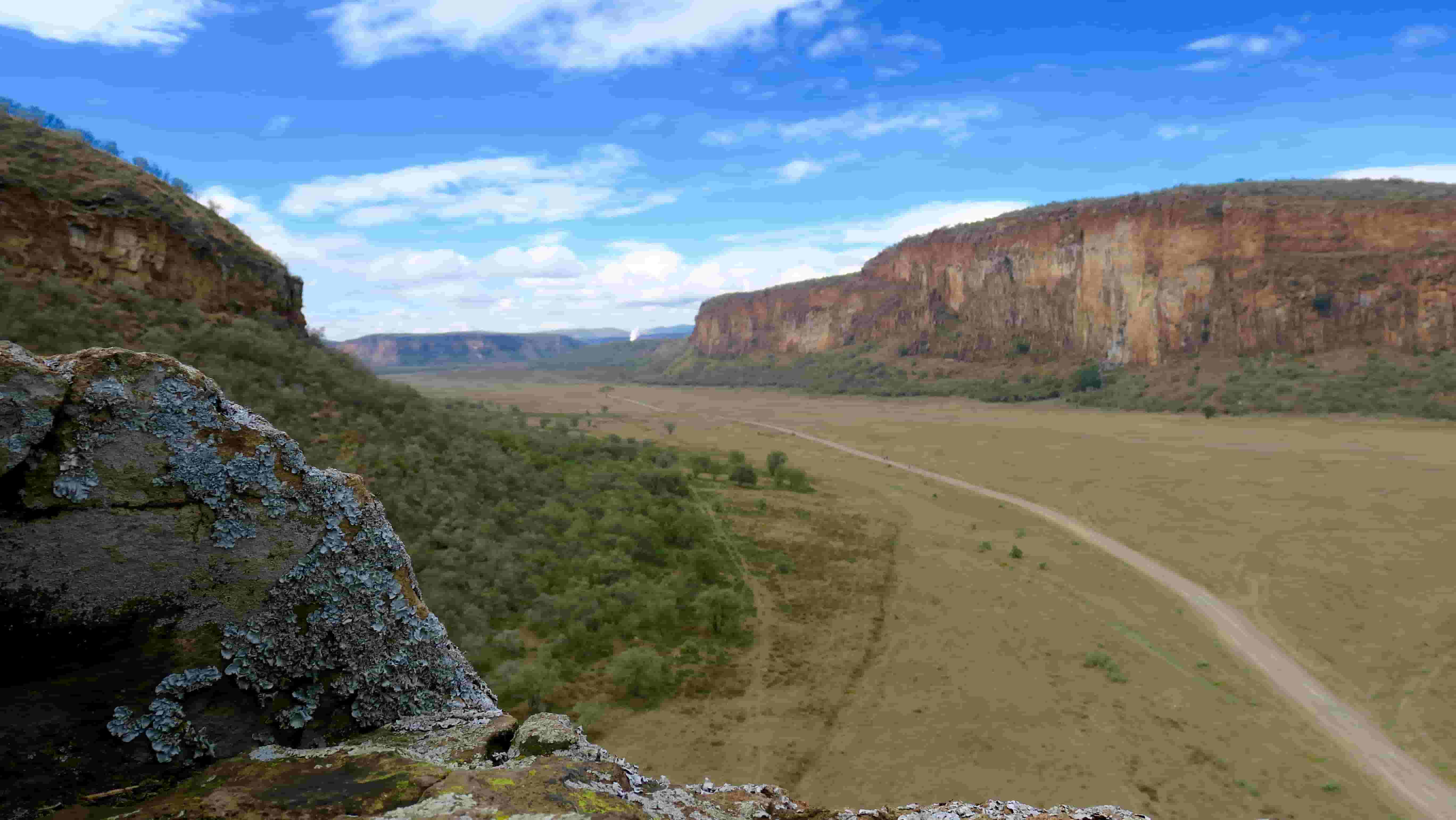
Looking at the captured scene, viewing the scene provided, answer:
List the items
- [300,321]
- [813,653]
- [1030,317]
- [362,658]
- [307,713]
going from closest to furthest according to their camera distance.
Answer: [307,713] < [362,658] < [813,653] < [300,321] < [1030,317]

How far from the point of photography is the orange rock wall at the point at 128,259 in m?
15.1

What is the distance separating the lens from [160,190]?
18.3m

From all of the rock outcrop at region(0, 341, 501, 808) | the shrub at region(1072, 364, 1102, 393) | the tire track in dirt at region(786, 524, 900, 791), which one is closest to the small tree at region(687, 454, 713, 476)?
the tire track in dirt at region(786, 524, 900, 791)

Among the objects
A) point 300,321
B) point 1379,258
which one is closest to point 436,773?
point 300,321

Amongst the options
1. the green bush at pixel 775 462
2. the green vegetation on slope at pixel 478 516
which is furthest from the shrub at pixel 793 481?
the green vegetation on slope at pixel 478 516

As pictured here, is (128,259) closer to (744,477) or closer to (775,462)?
(744,477)

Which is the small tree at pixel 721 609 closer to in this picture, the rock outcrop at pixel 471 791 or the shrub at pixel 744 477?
the rock outcrop at pixel 471 791

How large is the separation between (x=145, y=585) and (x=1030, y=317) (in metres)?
92.5

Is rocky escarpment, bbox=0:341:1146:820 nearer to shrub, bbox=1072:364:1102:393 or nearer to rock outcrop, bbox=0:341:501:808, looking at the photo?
rock outcrop, bbox=0:341:501:808

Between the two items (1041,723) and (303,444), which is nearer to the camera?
(1041,723)

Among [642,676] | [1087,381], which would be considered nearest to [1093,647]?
[642,676]

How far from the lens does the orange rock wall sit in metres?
15.1

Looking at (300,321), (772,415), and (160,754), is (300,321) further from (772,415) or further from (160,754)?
(772,415)

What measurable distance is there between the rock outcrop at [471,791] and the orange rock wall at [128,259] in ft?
55.4
